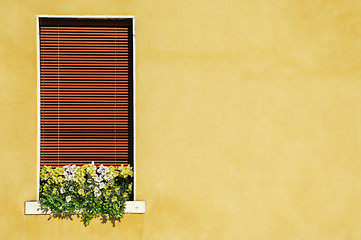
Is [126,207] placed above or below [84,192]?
below

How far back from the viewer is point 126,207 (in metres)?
5.99

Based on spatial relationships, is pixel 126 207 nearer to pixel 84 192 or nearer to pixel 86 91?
pixel 84 192

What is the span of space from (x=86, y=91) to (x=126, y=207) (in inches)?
62.0

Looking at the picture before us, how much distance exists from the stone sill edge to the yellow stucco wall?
4.1 inches

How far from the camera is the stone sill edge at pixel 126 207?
594 centimetres

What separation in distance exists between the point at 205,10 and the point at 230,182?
2.23 m

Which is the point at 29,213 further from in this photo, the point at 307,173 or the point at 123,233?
the point at 307,173

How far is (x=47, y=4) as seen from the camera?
238 inches

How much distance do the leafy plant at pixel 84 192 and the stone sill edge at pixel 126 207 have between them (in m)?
0.06

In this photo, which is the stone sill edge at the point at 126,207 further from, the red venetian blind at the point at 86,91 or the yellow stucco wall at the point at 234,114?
the red venetian blind at the point at 86,91

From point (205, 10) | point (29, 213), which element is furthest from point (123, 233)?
point (205, 10)

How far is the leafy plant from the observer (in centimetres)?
590

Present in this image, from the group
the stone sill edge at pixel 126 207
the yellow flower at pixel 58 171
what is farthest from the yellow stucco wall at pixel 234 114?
the yellow flower at pixel 58 171

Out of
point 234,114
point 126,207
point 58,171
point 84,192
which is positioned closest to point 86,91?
point 58,171
